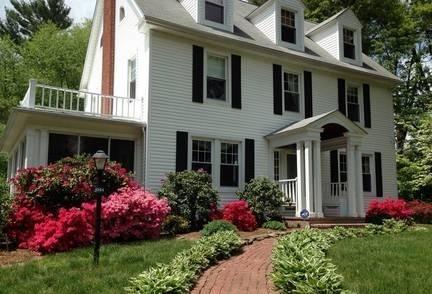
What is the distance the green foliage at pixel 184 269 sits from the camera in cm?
522

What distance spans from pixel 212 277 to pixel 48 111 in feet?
25.6

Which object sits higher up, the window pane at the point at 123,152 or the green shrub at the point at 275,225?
the window pane at the point at 123,152

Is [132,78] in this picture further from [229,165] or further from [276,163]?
[276,163]

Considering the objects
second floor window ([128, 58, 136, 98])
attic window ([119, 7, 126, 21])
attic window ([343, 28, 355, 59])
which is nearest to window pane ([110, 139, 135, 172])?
second floor window ([128, 58, 136, 98])

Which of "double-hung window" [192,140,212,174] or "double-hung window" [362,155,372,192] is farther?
"double-hung window" [362,155,372,192]

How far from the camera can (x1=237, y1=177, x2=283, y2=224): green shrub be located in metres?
13.6

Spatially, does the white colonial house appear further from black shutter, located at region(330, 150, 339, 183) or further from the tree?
the tree

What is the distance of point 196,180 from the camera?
41.8ft

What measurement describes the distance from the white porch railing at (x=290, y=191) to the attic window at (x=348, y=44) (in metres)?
7.11

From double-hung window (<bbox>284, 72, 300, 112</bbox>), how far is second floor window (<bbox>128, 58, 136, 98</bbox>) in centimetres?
568

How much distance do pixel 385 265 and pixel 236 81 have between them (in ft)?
31.6

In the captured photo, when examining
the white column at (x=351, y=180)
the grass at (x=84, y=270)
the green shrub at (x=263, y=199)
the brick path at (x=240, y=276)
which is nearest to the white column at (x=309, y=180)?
the green shrub at (x=263, y=199)

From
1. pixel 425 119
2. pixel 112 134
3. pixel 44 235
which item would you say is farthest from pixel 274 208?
pixel 425 119

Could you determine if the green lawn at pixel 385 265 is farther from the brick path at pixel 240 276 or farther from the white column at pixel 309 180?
the white column at pixel 309 180
